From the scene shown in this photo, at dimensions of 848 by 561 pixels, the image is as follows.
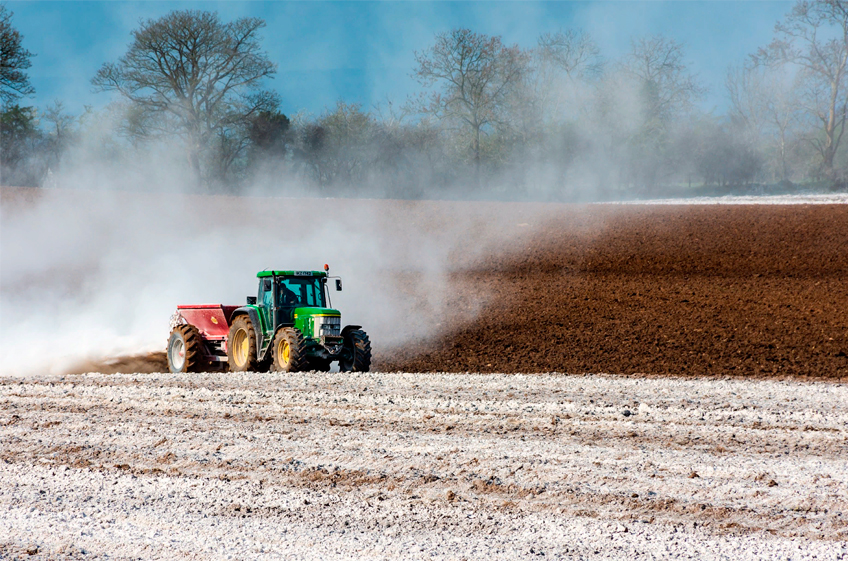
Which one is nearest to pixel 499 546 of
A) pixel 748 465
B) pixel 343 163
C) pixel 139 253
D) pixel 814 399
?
pixel 748 465

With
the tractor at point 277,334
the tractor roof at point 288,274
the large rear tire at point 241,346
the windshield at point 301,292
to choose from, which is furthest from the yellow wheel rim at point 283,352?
the tractor roof at point 288,274

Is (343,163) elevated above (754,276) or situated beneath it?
elevated above

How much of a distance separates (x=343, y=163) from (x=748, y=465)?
2234 inches

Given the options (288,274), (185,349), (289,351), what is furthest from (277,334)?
(185,349)

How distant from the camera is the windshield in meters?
13.7

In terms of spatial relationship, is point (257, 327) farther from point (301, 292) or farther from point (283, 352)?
point (301, 292)

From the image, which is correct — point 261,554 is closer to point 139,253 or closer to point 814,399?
point 814,399

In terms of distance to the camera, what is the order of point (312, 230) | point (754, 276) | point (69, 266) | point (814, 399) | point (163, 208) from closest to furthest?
point (814, 399)
point (754, 276)
point (69, 266)
point (312, 230)
point (163, 208)

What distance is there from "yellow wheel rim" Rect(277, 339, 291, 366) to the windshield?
2.64 feet

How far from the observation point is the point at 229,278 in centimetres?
2189

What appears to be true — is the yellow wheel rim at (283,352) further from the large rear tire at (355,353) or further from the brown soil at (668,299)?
the brown soil at (668,299)

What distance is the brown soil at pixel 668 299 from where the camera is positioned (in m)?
15.2

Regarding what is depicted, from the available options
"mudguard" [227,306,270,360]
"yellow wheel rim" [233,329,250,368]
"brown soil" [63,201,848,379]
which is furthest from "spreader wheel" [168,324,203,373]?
"brown soil" [63,201,848,379]

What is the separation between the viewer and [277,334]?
13.2m
